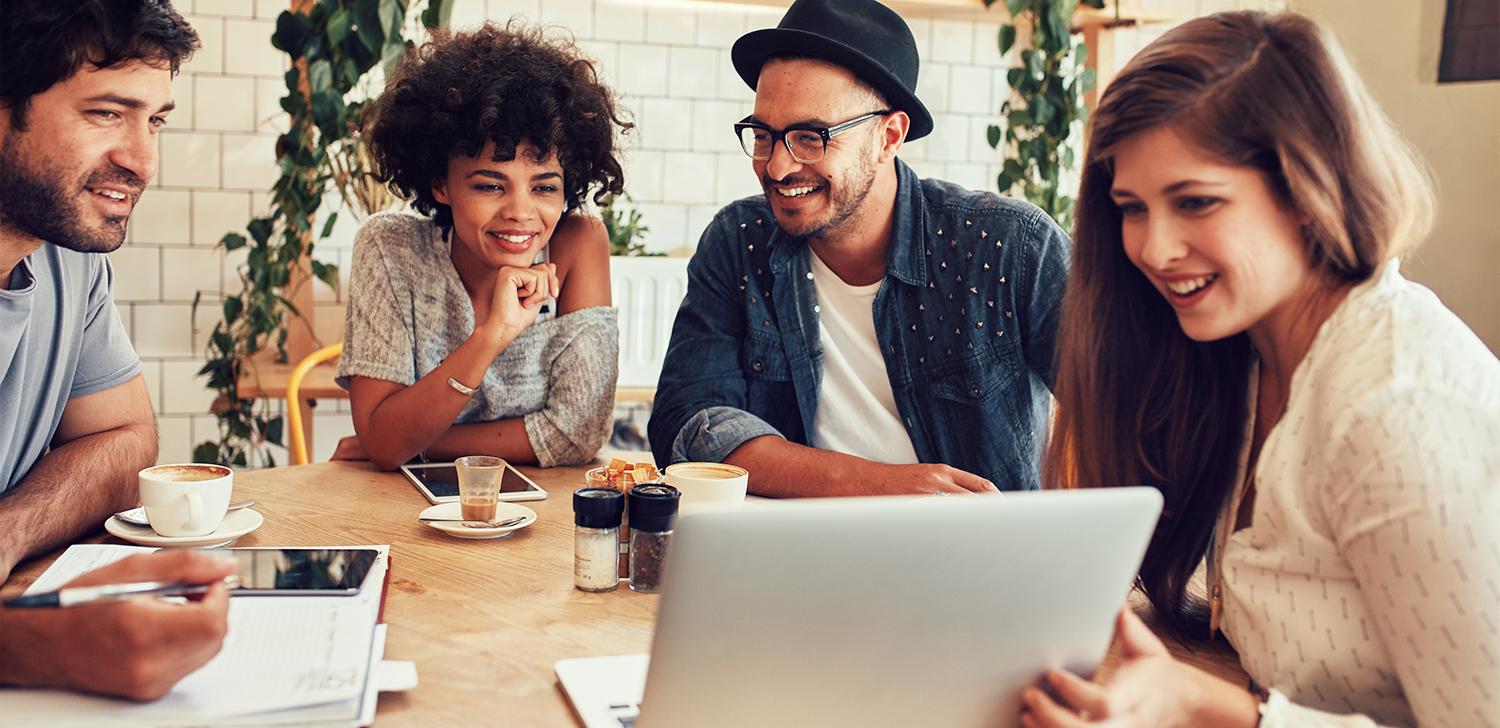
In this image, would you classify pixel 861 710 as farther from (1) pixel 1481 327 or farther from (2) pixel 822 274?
(1) pixel 1481 327

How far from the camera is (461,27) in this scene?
338cm

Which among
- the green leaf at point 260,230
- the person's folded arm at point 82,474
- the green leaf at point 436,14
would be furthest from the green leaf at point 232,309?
the person's folded arm at point 82,474

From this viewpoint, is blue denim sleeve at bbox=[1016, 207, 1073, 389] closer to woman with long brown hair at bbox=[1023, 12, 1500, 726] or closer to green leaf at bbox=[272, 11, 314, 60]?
woman with long brown hair at bbox=[1023, 12, 1500, 726]

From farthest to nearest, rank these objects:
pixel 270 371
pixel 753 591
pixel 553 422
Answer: pixel 270 371
pixel 553 422
pixel 753 591

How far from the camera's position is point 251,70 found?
3.33 metres

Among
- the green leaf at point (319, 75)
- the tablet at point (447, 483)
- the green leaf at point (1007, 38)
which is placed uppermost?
the green leaf at point (1007, 38)

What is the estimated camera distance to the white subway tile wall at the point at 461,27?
3.32m

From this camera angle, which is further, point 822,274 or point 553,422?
point 822,274

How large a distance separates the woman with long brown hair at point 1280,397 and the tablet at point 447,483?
76cm

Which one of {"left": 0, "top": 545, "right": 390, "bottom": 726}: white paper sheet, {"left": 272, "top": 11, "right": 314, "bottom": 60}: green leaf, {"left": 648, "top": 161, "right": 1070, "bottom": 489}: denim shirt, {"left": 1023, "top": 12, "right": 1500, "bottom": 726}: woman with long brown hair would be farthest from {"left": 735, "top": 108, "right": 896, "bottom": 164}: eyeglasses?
{"left": 272, "top": 11, "right": 314, "bottom": 60}: green leaf

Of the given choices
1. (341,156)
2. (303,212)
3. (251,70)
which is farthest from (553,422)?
(251,70)

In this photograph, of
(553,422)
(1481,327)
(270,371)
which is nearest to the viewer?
(553,422)

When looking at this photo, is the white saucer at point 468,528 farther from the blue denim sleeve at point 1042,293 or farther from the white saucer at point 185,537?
the blue denim sleeve at point 1042,293

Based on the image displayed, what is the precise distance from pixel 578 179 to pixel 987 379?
800 mm
